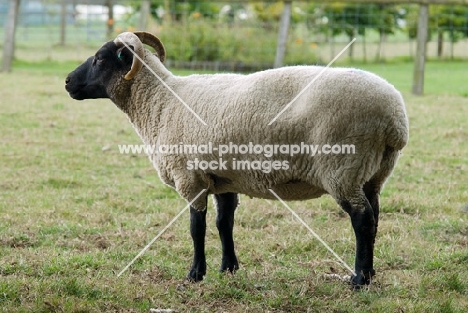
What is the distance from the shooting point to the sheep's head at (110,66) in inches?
203

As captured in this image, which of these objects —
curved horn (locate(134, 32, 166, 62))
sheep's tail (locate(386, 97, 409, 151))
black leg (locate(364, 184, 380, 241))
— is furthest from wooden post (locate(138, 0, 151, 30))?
sheep's tail (locate(386, 97, 409, 151))

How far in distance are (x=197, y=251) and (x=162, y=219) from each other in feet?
4.70

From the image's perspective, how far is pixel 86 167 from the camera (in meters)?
8.24

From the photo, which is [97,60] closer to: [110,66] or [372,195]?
[110,66]

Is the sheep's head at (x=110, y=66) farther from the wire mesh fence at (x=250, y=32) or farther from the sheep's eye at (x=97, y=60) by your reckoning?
the wire mesh fence at (x=250, y=32)

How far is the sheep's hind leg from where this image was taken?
176 inches

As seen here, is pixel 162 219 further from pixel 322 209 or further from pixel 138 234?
pixel 322 209

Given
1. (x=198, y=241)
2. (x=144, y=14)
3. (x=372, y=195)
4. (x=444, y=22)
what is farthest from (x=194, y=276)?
(x=444, y=22)

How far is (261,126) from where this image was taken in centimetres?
461

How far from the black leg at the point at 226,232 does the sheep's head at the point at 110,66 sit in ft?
3.75

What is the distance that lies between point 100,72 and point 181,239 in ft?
4.88

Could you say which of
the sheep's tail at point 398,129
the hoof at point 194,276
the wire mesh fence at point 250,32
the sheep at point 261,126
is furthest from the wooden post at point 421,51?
the hoof at point 194,276

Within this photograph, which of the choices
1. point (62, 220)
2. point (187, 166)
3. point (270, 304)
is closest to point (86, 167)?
point (62, 220)

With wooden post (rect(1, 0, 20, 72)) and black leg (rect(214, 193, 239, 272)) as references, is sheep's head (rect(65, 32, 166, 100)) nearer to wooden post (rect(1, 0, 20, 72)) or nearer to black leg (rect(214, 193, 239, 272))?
black leg (rect(214, 193, 239, 272))
